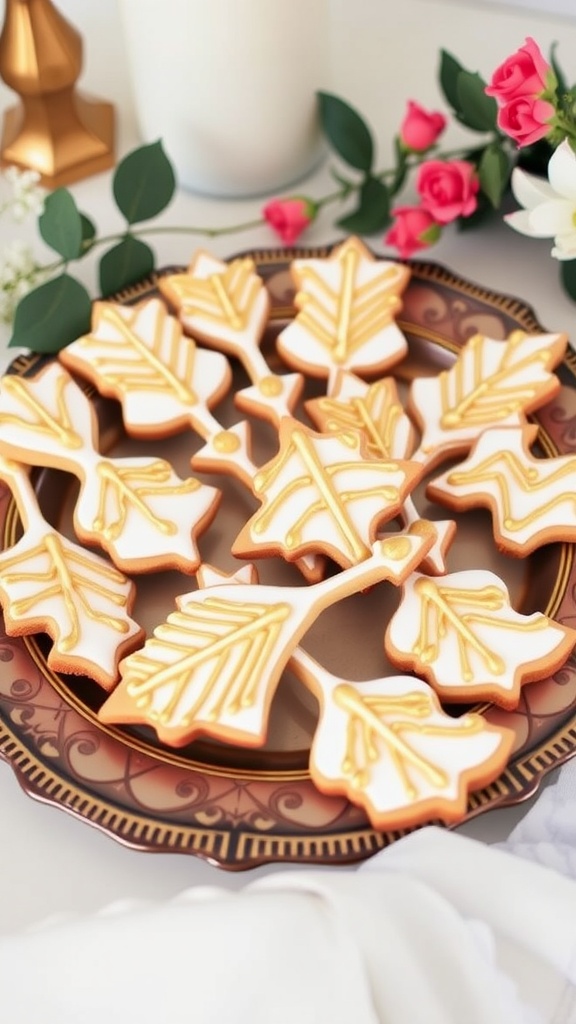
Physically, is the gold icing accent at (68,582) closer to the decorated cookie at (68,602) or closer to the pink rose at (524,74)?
the decorated cookie at (68,602)

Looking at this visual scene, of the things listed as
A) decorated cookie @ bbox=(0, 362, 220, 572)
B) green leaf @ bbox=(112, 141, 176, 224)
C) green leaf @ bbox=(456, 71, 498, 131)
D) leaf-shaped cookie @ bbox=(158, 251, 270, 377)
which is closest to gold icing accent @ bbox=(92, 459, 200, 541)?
decorated cookie @ bbox=(0, 362, 220, 572)

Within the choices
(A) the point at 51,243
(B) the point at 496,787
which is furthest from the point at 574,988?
(A) the point at 51,243

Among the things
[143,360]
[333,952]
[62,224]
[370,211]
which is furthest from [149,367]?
[333,952]

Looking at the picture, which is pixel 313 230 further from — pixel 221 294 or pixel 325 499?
pixel 325 499

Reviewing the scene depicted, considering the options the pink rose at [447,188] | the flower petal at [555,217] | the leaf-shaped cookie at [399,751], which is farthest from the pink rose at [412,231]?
the leaf-shaped cookie at [399,751]

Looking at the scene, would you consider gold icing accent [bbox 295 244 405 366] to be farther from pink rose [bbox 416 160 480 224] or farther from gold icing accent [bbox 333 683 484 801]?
gold icing accent [bbox 333 683 484 801]

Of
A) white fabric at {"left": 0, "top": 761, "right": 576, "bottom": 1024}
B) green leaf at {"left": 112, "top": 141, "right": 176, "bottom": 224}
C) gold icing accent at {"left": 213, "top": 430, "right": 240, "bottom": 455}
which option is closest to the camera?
white fabric at {"left": 0, "top": 761, "right": 576, "bottom": 1024}
